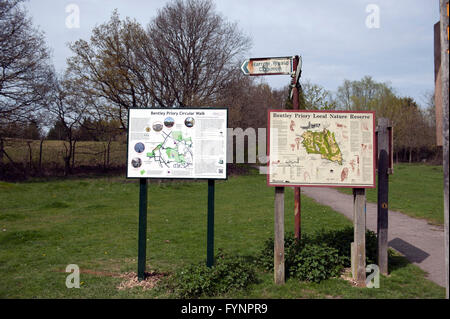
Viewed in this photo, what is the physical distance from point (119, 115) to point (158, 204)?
49.0 ft

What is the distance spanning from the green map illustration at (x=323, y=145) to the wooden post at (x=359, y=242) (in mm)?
595

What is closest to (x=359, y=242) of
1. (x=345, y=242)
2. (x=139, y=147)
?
(x=345, y=242)

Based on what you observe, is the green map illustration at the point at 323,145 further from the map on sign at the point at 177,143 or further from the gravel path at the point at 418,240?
the gravel path at the point at 418,240

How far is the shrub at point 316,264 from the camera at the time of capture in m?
5.30

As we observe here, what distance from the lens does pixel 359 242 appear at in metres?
5.25

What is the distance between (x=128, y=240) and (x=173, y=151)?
352 centimetres

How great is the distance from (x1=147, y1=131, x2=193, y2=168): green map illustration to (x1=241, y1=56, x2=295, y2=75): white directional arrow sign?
4.69 feet

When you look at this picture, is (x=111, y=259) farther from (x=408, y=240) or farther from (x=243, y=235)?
(x=408, y=240)

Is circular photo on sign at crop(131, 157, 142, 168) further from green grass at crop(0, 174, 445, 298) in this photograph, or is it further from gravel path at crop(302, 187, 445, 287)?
gravel path at crop(302, 187, 445, 287)

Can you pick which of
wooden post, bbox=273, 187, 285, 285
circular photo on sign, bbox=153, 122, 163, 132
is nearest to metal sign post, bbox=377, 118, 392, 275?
wooden post, bbox=273, 187, 285, 285

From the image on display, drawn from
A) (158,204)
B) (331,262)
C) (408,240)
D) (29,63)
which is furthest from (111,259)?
(29,63)

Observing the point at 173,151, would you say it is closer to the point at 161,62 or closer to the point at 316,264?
the point at 316,264

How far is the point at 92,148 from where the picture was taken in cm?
2714

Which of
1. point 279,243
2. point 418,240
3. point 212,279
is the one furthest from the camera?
point 418,240
